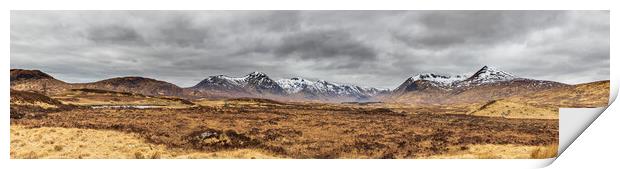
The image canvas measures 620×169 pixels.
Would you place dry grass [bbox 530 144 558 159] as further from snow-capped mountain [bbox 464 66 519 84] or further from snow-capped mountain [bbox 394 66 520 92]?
snow-capped mountain [bbox 464 66 519 84]

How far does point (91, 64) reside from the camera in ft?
107

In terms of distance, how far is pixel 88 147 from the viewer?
84.1 feet

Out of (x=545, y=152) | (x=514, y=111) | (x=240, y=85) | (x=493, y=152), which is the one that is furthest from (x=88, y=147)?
(x=514, y=111)

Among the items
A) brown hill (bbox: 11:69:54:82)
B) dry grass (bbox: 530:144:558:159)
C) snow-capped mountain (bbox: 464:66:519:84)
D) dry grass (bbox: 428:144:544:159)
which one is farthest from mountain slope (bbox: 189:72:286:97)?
dry grass (bbox: 530:144:558:159)

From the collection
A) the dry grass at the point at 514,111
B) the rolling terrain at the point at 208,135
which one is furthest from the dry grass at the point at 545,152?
the dry grass at the point at 514,111

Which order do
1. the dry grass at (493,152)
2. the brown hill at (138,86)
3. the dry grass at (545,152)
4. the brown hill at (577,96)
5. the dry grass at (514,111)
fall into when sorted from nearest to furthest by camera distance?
the dry grass at (545,152), the dry grass at (493,152), the brown hill at (577,96), the brown hill at (138,86), the dry grass at (514,111)

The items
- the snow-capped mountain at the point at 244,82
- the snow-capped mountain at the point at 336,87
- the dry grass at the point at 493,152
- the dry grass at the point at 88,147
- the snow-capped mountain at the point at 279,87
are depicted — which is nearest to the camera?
the dry grass at the point at 88,147

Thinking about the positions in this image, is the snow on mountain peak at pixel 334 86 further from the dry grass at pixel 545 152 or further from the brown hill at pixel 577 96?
the dry grass at pixel 545 152

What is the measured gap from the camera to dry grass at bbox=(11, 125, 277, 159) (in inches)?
966
